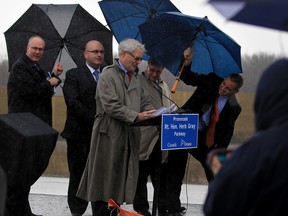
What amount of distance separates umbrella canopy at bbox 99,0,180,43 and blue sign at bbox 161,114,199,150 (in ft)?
4.73

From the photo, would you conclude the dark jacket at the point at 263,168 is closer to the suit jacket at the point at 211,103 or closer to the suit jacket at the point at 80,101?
the suit jacket at the point at 80,101

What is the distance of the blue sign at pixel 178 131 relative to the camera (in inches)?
247

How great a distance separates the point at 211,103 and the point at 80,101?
1175mm

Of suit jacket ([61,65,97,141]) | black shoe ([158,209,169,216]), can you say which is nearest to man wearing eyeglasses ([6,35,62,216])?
suit jacket ([61,65,97,141])

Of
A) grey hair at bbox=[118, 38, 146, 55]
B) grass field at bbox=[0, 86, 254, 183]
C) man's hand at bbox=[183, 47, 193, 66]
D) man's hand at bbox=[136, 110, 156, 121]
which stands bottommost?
grass field at bbox=[0, 86, 254, 183]

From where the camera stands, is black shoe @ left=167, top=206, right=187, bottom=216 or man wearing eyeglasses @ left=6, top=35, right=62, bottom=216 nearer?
man wearing eyeglasses @ left=6, top=35, right=62, bottom=216

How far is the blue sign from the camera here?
20.6 feet

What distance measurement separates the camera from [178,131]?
6.41 m

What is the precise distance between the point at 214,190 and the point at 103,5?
5.58m

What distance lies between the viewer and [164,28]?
7395mm

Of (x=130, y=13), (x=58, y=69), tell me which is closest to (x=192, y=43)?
(x=130, y=13)

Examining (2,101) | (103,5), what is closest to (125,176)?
(103,5)

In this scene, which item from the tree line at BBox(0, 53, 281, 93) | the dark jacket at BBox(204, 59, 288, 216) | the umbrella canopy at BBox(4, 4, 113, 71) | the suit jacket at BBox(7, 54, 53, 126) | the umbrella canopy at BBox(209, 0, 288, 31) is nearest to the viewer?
the dark jacket at BBox(204, 59, 288, 216)

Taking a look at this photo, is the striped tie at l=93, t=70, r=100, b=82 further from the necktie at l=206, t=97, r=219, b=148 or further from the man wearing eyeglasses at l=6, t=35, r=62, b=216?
the necktie at l=206, t=97, r=219, b=148
